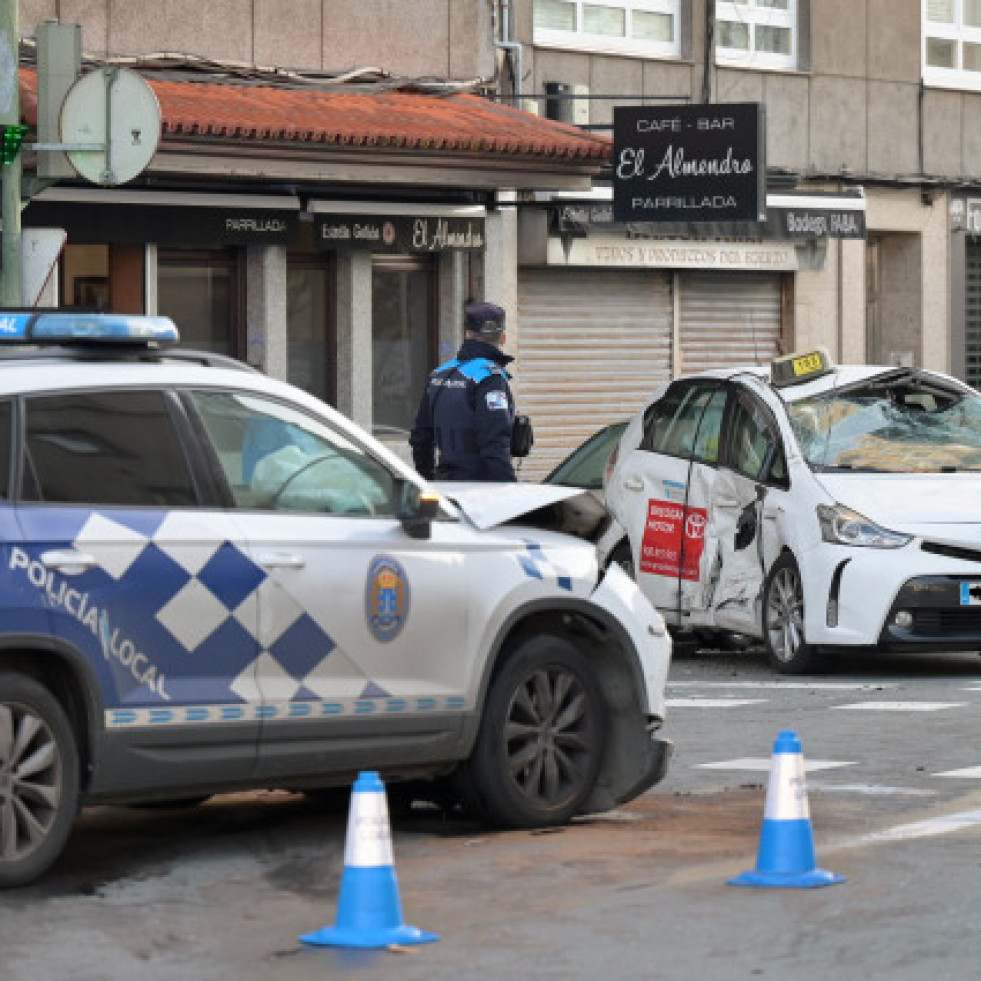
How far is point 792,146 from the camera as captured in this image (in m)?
28.6

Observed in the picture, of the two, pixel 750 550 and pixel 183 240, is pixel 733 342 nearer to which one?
pixel 183 240

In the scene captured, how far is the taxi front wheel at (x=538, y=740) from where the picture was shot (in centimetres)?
999

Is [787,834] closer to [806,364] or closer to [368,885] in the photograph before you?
[368,885]

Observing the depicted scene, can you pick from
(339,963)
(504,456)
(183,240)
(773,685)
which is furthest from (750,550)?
(339,963)

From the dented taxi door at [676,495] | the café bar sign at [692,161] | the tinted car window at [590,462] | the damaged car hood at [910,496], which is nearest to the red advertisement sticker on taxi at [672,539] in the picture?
the dented taxi door at [676,495]

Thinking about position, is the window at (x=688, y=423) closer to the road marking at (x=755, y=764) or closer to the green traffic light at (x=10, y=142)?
the green traffic light at (x=10, y=142)

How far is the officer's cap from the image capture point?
49.0ft

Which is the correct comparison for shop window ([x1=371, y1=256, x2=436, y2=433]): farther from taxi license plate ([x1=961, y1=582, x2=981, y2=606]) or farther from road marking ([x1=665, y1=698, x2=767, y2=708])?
road marking ([x1=665, y1=698, x2=767, y2=708])

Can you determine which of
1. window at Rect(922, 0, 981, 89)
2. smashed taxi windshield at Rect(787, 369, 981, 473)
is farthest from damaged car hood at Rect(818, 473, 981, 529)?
window at Rect(922, 0, 981, 89)

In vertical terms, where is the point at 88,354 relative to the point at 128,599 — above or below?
above

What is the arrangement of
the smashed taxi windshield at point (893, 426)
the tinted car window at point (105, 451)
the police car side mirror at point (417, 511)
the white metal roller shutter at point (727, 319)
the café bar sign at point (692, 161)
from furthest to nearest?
the white metal roller shutter at point (727, 319)
the café bar sign at point (692, 161)
the smashed taxi windshield at point (893, 426)
the police car side mirror at point (417, 511)
the tinted car window at point (105, 451)

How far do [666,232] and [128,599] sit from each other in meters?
17.5

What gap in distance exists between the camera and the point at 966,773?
11.7m

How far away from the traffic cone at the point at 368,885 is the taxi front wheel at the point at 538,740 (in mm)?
2000
